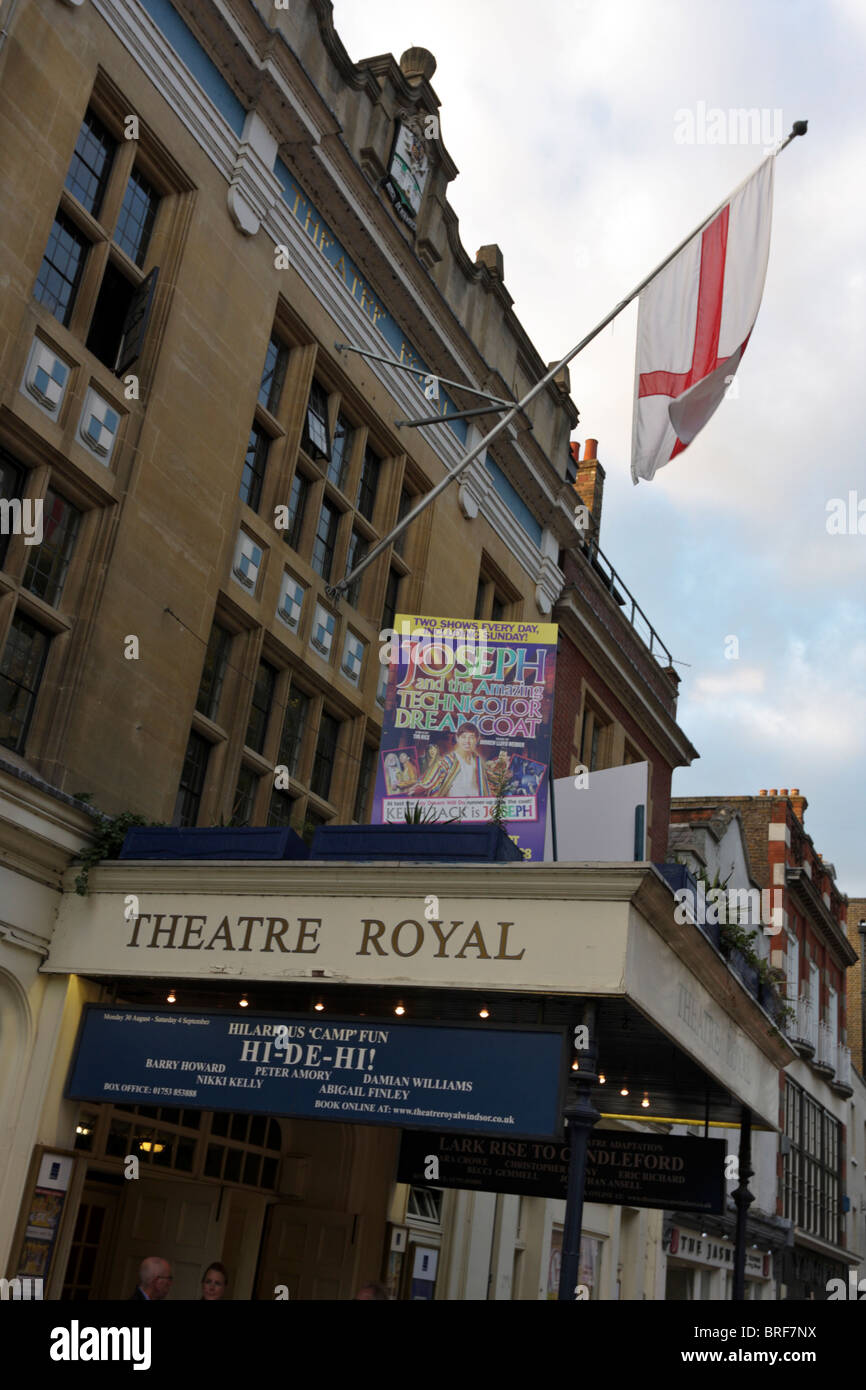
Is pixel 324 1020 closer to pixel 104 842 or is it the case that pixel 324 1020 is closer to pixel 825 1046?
pixel 104 842

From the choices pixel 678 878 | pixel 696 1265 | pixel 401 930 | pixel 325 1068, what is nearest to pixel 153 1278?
pixel 325 1068

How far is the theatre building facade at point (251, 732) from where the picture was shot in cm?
1002

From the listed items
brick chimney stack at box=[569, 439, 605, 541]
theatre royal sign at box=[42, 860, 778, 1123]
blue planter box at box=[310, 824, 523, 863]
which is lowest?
theatre royal sign at box=[42, 860, 778, 1123]

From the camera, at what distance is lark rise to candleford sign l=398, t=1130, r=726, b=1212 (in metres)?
12.3

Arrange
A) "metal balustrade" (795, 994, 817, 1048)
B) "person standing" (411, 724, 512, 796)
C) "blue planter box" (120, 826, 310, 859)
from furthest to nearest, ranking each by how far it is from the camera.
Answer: "metal balustrade" (795, 994, 817, 1048) < "person standing" (411, 724, 512, 796) < "blue planter box" (120, 826, 310, 859)

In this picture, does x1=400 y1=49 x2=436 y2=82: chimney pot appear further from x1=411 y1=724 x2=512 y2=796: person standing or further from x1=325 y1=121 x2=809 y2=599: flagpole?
x1=411 y1=724 x2=512 y2=796: person standing

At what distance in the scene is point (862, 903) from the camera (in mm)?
61938

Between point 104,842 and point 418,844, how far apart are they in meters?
3.24

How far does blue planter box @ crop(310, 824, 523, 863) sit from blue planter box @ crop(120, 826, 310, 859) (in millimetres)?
271

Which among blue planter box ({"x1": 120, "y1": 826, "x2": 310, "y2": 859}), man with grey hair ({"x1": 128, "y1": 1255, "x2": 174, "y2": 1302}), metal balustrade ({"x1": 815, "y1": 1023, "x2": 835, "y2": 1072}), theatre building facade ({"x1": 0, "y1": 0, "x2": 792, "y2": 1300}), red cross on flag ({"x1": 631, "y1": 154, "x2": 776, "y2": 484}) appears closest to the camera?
man with grey hair ({"x1": 128, "y1": 1255, "x2": 174, "y2": 1302})

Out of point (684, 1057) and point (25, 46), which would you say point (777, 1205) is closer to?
point (684, 1057)

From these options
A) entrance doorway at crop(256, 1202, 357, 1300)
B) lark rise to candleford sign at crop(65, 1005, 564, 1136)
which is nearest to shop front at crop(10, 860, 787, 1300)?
lark rise to candleford sign at crop(65, 1005, 564, 1136)

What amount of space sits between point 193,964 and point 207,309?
803cm
